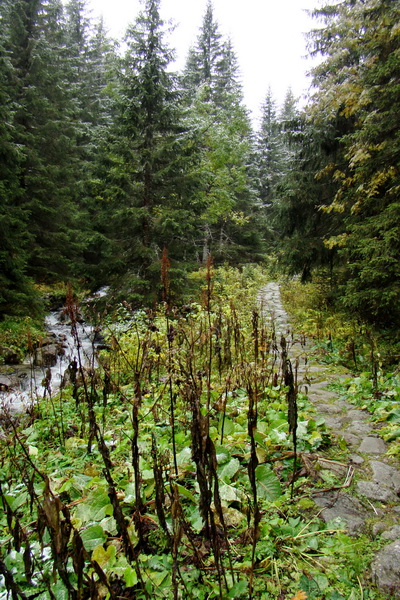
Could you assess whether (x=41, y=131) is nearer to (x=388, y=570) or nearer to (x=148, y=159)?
(x=148, y=159)

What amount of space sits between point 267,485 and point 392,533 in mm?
732

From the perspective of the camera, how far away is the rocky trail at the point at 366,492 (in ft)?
5.81

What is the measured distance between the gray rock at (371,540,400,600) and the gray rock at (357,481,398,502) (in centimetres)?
41

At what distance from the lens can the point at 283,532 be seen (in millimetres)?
1968

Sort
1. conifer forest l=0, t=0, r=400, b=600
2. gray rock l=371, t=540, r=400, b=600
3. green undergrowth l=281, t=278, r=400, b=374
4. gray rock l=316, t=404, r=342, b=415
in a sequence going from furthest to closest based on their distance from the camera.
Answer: green undergrowth l=281, t=278, r=400, b=374 → gray rock l=316, t=404, r=342, b=415 → conifer forest l=0, t=0, r=400, b=600 → gray rock l=371, t=540, r=400, b=600

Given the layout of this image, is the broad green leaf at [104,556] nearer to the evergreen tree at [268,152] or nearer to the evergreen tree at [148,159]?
the evergreen tree at [148,159]

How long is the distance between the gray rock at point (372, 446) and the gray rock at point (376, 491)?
476 millimetres

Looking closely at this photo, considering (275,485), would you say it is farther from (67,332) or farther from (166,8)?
(166,8)

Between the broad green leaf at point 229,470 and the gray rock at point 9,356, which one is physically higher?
the broad green leaf at point 229,470

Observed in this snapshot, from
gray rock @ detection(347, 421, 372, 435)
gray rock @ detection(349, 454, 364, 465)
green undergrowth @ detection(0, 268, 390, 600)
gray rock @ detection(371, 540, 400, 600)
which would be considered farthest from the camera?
gray rock @ detection(347, 421, 372, 435)

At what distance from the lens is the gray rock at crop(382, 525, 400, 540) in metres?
1.90

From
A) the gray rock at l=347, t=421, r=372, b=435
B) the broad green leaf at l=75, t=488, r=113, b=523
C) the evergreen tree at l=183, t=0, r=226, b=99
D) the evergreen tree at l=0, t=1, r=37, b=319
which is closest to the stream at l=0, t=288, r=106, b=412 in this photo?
the evergreen tree at l=0, t=1, r=37, b=319

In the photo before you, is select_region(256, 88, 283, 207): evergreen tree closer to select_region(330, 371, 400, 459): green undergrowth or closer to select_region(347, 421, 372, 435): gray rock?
select_region(330, 371, 400, 459): green undergrowth

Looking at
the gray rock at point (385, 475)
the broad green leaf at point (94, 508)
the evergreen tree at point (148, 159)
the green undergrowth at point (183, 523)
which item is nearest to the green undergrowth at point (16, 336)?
the evergreen tree at point (148, 159)
